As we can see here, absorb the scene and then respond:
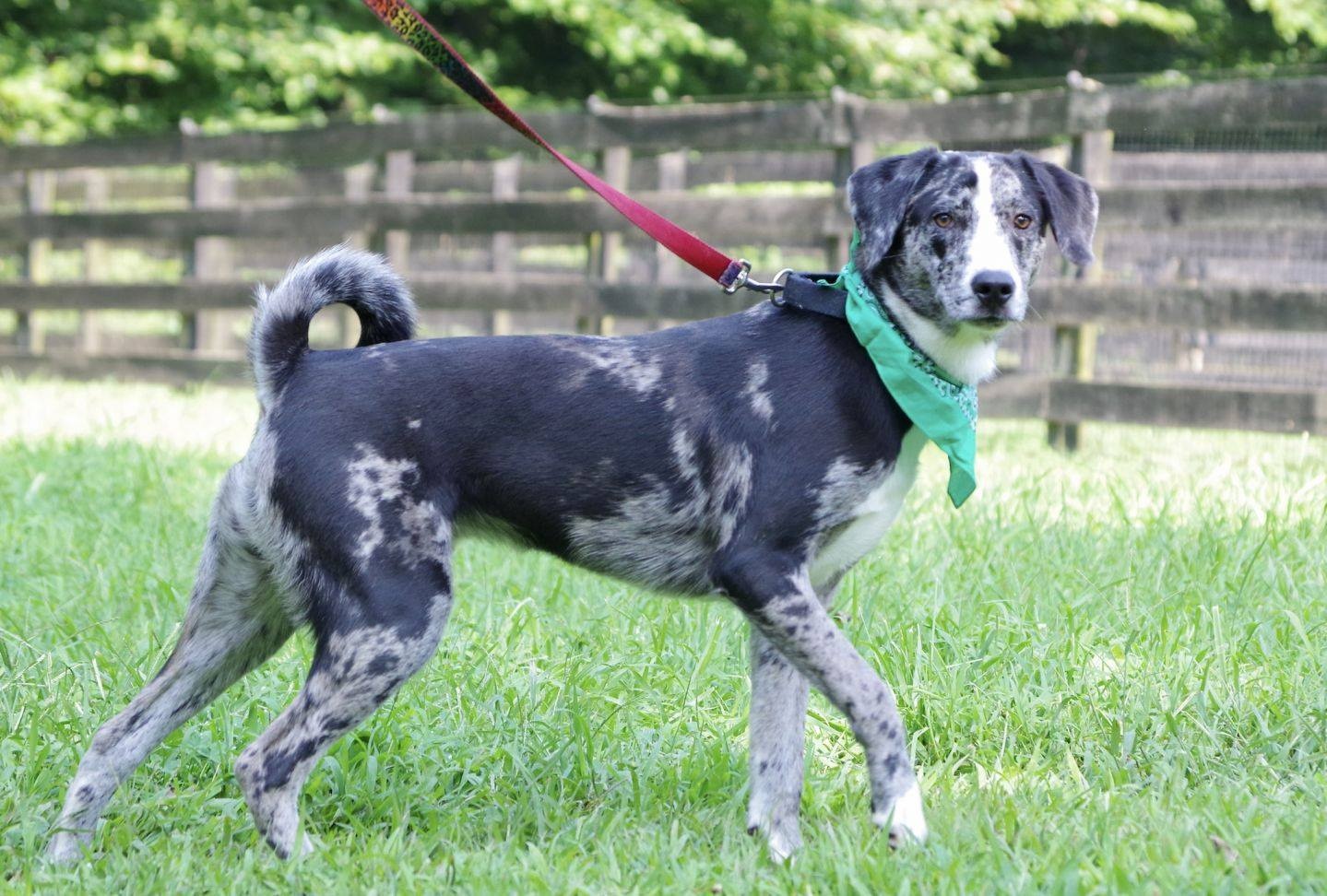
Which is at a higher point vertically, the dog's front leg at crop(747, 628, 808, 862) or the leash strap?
the leash strap

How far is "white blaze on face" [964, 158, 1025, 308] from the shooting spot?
9.88ft

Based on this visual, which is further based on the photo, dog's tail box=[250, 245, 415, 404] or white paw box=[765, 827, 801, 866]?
dog's tail box=[250, 245, 415, 404]

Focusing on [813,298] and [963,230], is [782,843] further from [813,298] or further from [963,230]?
[963,230]

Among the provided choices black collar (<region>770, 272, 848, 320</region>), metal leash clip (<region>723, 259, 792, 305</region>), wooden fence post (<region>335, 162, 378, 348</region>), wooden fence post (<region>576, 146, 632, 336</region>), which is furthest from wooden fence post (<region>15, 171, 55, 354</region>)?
black collar (<region>770, 272, 848, 320</region>)

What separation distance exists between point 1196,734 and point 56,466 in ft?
17.6

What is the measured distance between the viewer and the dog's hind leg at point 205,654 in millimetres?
3008

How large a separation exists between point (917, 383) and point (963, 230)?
39 centimetres

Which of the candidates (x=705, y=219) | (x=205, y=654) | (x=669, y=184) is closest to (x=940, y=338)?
(x=205, y=654)

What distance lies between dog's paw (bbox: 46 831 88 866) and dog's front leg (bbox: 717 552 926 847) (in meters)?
1.49

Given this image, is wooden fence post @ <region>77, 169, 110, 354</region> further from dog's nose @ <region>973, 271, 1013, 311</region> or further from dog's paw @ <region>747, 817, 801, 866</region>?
dog's nose @ <region>973, 271, 1013, 311</region>

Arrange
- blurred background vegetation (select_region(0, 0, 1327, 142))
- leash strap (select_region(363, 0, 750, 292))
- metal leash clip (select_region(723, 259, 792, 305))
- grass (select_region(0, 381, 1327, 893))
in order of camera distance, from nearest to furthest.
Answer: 1. grass (select_region(0, 381, 1327, 893))
2. metal leash clip (select_region(723, 259, 792, 305))
3. leash strap (select_region(363, 0, 750, 292))
4. blurred background vegetation (select_region(0, 0, 1327, 142))

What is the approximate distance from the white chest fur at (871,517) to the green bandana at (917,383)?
0.07 m

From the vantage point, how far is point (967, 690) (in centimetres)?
360

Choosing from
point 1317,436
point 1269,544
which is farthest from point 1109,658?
point 1317,436
